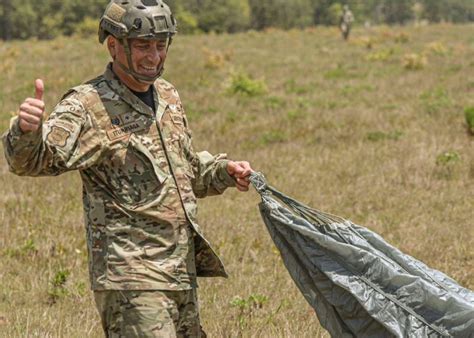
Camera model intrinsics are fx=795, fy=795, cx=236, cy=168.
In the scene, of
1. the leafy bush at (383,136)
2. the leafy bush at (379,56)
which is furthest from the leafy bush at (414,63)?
the leafy bush at (383,136)

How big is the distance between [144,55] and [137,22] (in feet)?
0.46

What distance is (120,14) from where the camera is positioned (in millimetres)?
3195

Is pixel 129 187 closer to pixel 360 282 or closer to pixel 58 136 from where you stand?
pixel 58 136

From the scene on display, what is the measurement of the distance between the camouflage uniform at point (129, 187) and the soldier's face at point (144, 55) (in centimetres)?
10

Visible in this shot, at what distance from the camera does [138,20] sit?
3154 millimetres

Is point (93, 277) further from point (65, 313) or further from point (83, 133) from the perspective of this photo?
point (65, 313)

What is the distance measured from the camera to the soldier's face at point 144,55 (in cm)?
321

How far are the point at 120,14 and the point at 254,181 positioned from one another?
0.93m

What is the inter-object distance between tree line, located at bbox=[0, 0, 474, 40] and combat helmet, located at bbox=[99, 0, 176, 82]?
1950 inches

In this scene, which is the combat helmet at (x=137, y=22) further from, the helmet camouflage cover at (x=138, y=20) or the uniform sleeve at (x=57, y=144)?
the uniform sleeve at (x=57, y=144)

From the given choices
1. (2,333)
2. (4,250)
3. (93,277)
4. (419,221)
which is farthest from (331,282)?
(419,221)

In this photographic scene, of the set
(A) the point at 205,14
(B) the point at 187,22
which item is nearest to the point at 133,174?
(B) the point at 187,22

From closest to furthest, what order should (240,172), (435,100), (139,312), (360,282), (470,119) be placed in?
(139,312) < (360,282) < (240,172) < (470,119) < (435,100)

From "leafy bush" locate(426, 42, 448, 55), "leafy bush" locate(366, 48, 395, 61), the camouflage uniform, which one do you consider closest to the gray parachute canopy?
the camouflage uniform
